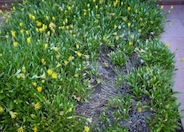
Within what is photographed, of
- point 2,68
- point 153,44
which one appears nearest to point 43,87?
point 2,68

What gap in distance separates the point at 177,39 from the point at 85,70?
1394 mm

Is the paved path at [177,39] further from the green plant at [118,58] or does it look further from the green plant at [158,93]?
the green plant at [118,58]

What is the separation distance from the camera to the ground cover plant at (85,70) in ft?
6.50

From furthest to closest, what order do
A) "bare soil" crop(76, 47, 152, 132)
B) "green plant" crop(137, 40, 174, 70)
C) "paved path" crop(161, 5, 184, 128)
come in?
"green plant" crop(137, 40, 174, 70) → "paved path" crop(161, 5, 184, 128) → "bare soil" crop(76, 47, 152, 132)

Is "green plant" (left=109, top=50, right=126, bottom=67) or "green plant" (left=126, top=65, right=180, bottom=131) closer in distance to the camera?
"green plant" (left=126, top=65, right=180, bottom=131)

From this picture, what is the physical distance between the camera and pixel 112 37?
9.66 ft

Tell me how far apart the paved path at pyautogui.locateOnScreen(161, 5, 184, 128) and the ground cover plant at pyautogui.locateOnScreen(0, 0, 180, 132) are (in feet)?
0.39

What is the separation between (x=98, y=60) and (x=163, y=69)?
0.63m

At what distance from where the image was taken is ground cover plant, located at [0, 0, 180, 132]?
1982 millimetres

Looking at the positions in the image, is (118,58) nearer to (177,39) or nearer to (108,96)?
(108,96)

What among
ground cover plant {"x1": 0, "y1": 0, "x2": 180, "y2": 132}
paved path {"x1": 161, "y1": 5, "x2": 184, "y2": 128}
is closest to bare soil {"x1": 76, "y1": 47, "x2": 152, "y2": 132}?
ground cover plant {"x1": 0, "y1": 0, "x2": 180, "y2": 132}

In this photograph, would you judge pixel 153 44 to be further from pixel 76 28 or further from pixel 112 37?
pixel 76 28

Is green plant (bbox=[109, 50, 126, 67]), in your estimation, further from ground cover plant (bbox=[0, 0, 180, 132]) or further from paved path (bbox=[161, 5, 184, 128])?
paved path (bbox=[161, 5, 184, 128])

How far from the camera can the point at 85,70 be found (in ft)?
8.25
